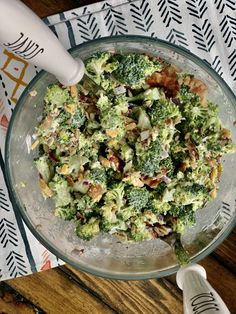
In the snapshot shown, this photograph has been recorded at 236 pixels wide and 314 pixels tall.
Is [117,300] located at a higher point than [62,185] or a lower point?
lower

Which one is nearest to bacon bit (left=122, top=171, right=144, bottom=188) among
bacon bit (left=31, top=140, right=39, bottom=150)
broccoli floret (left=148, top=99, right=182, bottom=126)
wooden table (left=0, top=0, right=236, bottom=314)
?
broccoli floret (left=148, top=99, right=182, bottom=126)

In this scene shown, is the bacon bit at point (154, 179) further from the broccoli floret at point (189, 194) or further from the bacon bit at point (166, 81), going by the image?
the bacon bit at point (166, 81)

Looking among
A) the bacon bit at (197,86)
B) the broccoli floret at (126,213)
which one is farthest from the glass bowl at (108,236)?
the broccoli floret at (126,213)

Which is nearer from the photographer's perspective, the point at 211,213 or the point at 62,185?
the point at 62,185

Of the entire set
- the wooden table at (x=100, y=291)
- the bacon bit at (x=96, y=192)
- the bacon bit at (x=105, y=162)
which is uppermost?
the bacon bit at (x=105, y=162)

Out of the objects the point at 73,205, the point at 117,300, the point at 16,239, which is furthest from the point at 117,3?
the point at 117,300

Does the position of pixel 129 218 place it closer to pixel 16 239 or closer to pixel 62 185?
pixel 62 185
